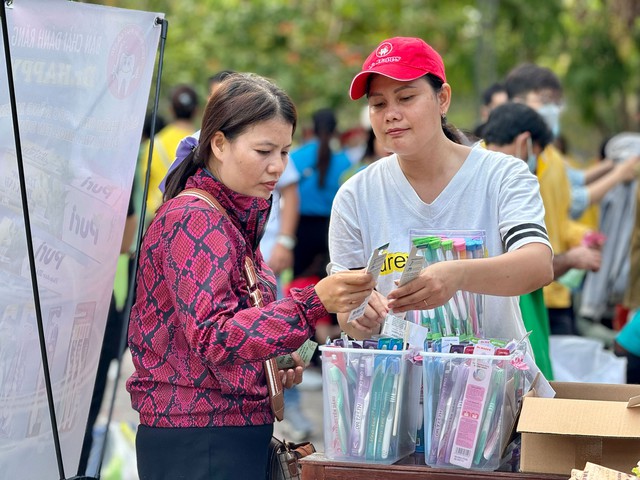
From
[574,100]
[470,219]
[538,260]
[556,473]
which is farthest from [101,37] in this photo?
[574,100]

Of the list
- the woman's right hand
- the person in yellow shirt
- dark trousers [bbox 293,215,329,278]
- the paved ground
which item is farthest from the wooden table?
dark trousers [bbox 293,215,329,278]

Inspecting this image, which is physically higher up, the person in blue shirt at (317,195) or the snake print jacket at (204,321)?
the person in blue shirt at (317,195)

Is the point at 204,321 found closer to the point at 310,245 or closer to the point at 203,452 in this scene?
the point at 203,452

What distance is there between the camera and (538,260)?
2.76 m

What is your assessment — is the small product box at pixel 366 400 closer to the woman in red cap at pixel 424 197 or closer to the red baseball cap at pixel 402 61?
the woman in red cap at pixel 424 197

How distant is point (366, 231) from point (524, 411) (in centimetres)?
74

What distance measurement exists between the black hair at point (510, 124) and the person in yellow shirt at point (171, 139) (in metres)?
2.67

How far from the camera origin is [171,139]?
6.76 meters

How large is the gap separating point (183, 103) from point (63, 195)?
438 centimetres

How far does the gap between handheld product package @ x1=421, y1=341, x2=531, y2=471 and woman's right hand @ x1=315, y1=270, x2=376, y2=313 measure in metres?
0.25

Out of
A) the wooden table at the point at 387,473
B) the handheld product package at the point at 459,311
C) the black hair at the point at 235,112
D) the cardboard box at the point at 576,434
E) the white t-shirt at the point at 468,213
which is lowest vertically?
the wooden table at the point at 387,473

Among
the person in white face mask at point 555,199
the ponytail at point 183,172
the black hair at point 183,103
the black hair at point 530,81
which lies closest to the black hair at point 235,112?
the ponytail at point 183,172

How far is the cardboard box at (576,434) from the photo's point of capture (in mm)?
2496

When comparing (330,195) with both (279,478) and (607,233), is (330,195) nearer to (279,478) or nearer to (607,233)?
(607,233)
